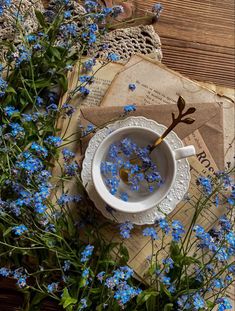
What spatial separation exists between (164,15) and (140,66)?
5.9 inches

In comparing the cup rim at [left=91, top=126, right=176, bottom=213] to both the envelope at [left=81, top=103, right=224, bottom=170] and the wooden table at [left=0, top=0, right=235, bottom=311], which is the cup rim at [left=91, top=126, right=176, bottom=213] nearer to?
the envelope at [left=81, top=103, right=224, bottom=170]

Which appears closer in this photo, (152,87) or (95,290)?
(95,290)

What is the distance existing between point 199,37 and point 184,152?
326mm

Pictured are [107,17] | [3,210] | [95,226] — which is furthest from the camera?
[107,17]

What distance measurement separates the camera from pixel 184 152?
869 millimetres

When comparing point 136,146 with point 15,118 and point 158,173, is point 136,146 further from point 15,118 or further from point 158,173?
point 15,118

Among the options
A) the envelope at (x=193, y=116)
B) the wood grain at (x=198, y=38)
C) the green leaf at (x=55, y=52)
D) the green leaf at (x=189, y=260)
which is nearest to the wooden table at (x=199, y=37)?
the wood grain at (x=198, y=38)

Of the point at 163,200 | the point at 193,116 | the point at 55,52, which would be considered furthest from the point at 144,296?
the point at 55,52

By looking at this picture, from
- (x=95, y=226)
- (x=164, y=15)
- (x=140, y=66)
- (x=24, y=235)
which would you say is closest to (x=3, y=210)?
(x=24, y=235)

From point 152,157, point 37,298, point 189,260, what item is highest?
point 152,157

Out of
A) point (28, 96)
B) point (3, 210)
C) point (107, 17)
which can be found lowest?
point (3, 210)

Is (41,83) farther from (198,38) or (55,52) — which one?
(198,38)

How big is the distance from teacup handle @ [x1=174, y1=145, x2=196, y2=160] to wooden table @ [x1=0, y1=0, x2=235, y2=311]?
0.77 ft

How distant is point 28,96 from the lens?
0.93m
